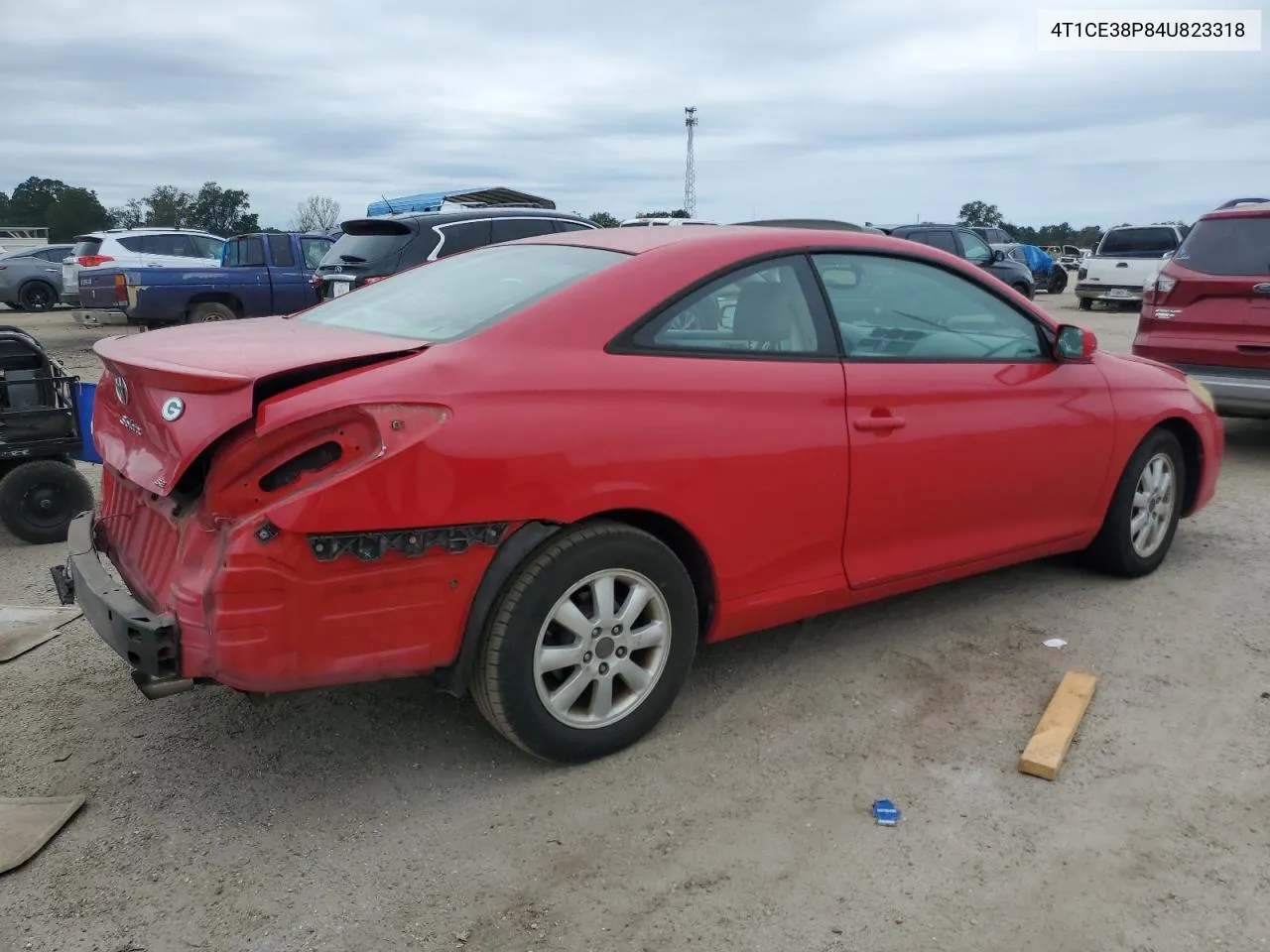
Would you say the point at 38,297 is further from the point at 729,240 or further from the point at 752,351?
the point at 752,351

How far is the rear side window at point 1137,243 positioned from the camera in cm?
2044

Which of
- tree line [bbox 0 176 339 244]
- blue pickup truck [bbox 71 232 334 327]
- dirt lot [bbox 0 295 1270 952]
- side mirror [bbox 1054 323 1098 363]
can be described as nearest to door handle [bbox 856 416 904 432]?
dirt lot [bbox 0 295 1270 952]

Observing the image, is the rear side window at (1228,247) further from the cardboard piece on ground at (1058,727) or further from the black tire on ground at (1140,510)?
the cardboard piece on ground at (1058,727)

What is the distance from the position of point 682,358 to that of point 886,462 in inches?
34.2

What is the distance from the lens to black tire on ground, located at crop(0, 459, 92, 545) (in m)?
5.31

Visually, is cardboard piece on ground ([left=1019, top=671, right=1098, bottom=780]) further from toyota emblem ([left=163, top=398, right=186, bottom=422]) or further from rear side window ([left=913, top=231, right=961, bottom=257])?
rear side window ([left=913, top=231, right=961, bottom=257])

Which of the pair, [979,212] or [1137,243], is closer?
[1137,243]

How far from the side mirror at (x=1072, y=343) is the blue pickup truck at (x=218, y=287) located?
1100 cm

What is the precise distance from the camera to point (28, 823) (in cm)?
281

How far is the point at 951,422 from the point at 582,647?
163 cm

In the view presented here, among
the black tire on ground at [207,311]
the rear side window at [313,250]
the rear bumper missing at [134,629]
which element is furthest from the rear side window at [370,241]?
the rear bumper missing at [134,629]

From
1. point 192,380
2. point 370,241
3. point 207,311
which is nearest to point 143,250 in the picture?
point 207,311

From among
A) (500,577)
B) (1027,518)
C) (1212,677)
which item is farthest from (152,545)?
(1212,677)

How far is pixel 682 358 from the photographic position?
3.14 m
